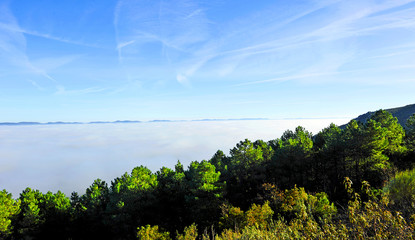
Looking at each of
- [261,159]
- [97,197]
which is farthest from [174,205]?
[261,159]

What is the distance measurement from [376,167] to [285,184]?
51.5 ft

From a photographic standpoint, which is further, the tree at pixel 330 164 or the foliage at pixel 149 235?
the tree at pixel 330 164

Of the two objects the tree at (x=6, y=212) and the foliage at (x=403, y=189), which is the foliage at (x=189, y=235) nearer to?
the foliage at (x=403, y=189)

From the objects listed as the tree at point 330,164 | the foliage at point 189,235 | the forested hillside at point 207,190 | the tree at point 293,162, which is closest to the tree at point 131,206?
the forested hillside at point 207,190

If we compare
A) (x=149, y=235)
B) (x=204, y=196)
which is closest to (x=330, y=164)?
(x=204, y=196)

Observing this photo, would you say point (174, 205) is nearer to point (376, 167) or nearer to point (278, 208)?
point (278, 208)

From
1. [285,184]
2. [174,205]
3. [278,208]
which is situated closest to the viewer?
[278,208]

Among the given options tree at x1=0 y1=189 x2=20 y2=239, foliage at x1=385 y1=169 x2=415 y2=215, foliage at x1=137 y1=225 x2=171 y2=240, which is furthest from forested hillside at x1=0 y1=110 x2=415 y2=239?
foliage at x1=385 y1=169 x2=415 y2=215

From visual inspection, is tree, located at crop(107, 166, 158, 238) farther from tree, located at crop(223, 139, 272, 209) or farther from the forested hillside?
tree, located at crop(223, 139, 272, 209)

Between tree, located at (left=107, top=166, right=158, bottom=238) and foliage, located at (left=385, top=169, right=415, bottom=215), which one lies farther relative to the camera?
tree, located at (left=107, top=166, right=158, bottom=238)

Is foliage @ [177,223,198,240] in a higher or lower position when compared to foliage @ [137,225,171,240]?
higher

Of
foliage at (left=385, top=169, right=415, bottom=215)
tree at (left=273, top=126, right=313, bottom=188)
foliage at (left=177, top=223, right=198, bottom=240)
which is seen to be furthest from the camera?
tree at (left=273, top=126, right=313, bottom=188)

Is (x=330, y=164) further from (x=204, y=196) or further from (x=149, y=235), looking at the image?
(x=149, y=235)

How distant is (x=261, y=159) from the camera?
44469mm
